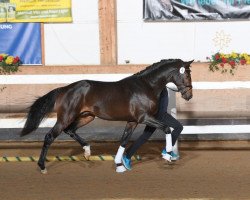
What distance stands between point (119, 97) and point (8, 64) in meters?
6.86

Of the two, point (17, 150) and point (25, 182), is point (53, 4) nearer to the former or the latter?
point (17, 150)

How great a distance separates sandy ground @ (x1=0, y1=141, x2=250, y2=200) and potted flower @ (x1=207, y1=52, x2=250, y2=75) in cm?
496

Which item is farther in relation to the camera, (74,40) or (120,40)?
(74,40)

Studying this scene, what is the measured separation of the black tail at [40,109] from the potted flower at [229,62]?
6598mm

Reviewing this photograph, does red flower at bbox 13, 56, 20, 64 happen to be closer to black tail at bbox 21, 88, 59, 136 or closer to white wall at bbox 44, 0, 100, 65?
white wall at bbox 44, 0, 100, 65

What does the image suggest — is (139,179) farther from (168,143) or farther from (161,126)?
(161,126)

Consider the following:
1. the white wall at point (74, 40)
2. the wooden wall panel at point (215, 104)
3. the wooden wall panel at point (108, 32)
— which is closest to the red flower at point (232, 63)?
the wooden wall panel at point (215, 104)

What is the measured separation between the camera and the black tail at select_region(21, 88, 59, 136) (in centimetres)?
793

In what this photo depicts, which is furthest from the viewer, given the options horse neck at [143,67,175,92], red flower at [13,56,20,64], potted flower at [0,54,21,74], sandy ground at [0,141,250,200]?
red flower at [13,56,20,64]

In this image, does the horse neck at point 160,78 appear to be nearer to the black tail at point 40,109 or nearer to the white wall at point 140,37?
the black tail at point 40,109

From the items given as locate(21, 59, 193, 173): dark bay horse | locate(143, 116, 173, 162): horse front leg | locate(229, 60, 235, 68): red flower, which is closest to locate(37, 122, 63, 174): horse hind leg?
locate(21, 59, 193, 173): dark bay horse

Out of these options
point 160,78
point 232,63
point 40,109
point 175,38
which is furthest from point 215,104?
point 40,109

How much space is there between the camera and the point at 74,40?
14898 mm

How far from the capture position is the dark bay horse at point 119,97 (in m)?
7.73
